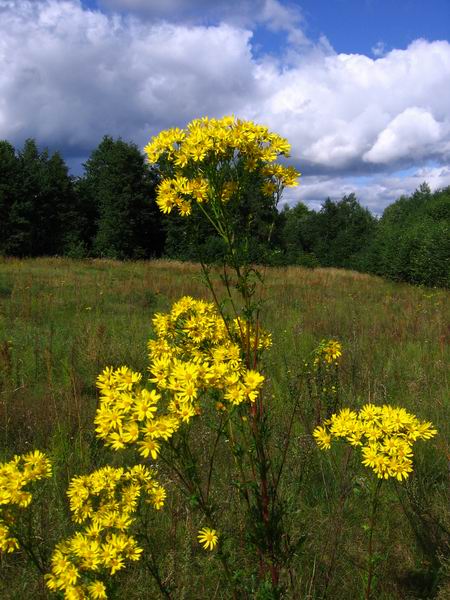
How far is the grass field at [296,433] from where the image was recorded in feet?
7.28

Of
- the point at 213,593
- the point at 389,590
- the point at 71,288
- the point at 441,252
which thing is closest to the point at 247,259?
the point at 213,593

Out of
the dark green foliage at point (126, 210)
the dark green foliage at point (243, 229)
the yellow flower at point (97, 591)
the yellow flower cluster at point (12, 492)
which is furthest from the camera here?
the dark green foliage at point (126, 210)

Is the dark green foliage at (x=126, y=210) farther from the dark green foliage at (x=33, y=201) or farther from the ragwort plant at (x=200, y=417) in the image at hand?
the ragwort plant at (x=200, y=417)

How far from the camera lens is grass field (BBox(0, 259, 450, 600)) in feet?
7.28

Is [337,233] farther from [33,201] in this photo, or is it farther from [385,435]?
[385,435]

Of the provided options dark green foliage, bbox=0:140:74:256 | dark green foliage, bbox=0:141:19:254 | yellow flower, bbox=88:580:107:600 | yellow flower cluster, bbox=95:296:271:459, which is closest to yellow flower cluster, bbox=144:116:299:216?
yellow flower cluster, bbox=95:296:271:459

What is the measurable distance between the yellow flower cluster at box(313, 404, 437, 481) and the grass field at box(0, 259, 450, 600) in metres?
0.22

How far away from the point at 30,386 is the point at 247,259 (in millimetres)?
3373

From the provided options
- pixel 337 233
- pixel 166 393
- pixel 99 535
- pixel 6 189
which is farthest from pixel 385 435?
pixel 337 233

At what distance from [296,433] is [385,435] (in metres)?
1.91

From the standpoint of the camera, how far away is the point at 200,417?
1.90 meters

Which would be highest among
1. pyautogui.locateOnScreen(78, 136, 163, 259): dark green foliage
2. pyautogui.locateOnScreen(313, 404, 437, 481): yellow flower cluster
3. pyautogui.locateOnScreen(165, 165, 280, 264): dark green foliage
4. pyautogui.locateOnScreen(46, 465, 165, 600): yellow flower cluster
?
pyautogui.locateOnScreen(78, 136, 163, 259): dark green foliage

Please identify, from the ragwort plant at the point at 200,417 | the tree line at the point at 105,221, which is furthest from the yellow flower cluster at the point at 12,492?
the tree line at the point at 105,221

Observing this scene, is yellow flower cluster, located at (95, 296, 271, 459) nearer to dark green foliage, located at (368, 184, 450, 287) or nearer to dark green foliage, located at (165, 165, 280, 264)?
dark green foliage, located at (165, 165, 280, 264)
